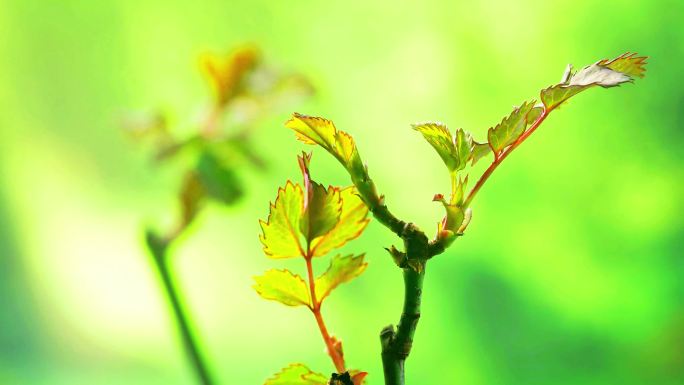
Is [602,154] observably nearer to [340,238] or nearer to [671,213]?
[671,213]

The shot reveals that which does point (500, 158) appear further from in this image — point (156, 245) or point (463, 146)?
point (156, 245)

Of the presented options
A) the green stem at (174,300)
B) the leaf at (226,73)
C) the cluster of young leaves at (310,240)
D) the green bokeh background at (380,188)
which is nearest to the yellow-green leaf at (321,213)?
the cluster of young leaves at (310,240)

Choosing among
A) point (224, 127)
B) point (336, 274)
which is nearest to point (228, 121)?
point (224, 127)

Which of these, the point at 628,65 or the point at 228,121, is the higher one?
the point at 228,121

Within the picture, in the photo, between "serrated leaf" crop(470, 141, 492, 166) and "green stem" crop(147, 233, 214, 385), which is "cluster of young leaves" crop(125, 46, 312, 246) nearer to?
"green stem" crop(147, 233, 214, 385)

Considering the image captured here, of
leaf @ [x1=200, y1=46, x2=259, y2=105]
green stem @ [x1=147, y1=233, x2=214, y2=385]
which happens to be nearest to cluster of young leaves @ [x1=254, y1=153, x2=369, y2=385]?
green stem @ [x1=147, y1=233, x2=214, y2=385]

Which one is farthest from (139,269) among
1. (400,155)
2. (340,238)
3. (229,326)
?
(340,238)
